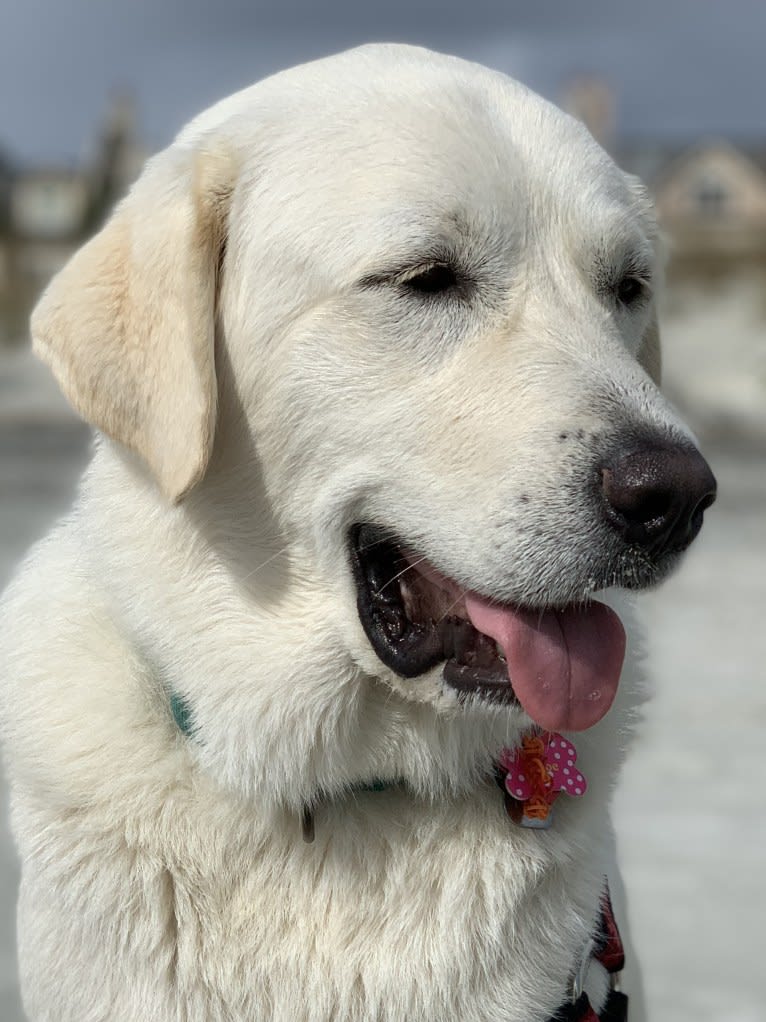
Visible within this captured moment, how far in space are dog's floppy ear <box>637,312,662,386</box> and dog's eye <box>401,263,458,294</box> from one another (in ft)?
2.19

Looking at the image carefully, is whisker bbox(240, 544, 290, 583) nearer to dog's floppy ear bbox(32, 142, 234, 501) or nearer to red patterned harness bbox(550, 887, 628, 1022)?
dog's floppy ear bbox(32, 142, 234, 501)

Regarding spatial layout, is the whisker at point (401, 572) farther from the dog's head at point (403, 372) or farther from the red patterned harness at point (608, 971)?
the red patterned harness at point (608, 971)

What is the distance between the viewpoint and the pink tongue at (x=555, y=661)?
2.35 m

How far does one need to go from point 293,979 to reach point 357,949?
133mm

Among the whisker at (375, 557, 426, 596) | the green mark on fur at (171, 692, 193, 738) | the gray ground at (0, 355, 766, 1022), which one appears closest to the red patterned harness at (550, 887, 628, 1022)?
the whisker at (375, 557, 426, 596)

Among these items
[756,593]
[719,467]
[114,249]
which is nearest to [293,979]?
[114,249]

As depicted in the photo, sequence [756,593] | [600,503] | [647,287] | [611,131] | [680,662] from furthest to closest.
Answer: [611,131] < [756,593] < [680,662] < [647,287] < [600,503]

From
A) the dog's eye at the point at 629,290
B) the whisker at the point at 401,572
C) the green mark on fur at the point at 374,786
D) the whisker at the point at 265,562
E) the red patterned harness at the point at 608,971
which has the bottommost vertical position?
the red patterned harness at the point at 608,971

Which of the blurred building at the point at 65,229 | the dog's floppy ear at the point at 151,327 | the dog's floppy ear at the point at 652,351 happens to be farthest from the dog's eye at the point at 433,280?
the blurred building at the point at 65,229

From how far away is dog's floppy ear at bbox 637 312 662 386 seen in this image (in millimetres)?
2973

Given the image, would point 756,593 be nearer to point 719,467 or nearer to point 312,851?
point 719,467

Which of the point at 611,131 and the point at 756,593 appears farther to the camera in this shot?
the point at 611,131

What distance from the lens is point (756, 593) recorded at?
8.70 m

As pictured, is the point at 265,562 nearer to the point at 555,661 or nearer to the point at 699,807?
the point at 555,661
